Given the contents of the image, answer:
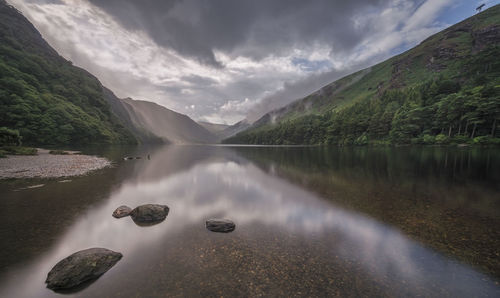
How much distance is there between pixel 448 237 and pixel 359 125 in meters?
127

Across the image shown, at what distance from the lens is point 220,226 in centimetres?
1136

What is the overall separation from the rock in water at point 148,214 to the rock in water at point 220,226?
374cm

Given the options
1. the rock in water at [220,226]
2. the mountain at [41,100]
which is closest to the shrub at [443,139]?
the rock in water at [220,226]

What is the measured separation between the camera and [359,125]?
120562 mm

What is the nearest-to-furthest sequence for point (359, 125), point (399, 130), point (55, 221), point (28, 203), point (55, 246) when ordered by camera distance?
point (55, 246), point (55, 221), point (28, 203), point (399, 130), point (359, 125)

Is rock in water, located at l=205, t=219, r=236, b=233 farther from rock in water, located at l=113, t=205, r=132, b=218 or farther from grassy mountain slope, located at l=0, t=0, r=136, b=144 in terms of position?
grassy mountain slope, located at l=0, t=0, r=136, b=144

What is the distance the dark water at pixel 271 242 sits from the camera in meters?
6.58

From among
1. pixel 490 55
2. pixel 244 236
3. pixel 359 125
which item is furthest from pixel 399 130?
pixel 244 236

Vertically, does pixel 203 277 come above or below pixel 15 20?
below

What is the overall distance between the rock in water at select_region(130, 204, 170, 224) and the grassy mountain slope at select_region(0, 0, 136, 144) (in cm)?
9917

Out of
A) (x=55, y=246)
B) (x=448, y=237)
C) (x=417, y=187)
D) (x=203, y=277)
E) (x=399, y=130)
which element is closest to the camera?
(x=203, y=277)

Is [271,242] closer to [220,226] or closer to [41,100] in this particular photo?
[220,226]

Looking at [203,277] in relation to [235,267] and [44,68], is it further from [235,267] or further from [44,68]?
[44,68]

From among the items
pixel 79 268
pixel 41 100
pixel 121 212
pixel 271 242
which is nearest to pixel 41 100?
pixel 41 100
